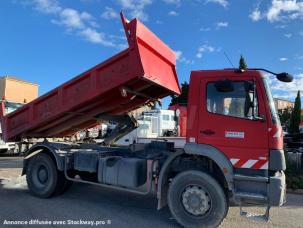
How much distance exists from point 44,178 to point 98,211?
1823mm

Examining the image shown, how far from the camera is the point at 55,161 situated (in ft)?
25.2

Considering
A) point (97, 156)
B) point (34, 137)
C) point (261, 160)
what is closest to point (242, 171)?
point (261, 160)

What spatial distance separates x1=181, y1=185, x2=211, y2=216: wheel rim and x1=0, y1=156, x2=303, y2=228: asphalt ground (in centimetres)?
49

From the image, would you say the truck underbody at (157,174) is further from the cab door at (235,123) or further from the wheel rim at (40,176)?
the cab door at (235,123)

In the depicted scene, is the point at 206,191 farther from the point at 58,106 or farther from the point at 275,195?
the point at 58,106

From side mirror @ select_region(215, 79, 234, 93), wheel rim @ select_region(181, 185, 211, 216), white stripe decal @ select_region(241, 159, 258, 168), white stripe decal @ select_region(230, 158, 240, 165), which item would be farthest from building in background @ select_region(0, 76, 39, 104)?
white stripe decal @ select_region(241, 159, 258, 168)

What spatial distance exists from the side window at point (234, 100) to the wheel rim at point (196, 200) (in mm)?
1340

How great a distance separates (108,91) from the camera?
6957 millimetres

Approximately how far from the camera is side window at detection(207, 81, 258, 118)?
555 centimetres

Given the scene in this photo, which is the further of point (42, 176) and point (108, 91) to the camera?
point (42, 176)

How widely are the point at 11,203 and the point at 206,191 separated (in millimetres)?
4000

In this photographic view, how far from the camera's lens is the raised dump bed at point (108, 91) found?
644 cm

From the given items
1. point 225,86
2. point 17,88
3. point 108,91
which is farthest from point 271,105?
point 17,88

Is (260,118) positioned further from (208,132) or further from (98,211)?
(98,211)
